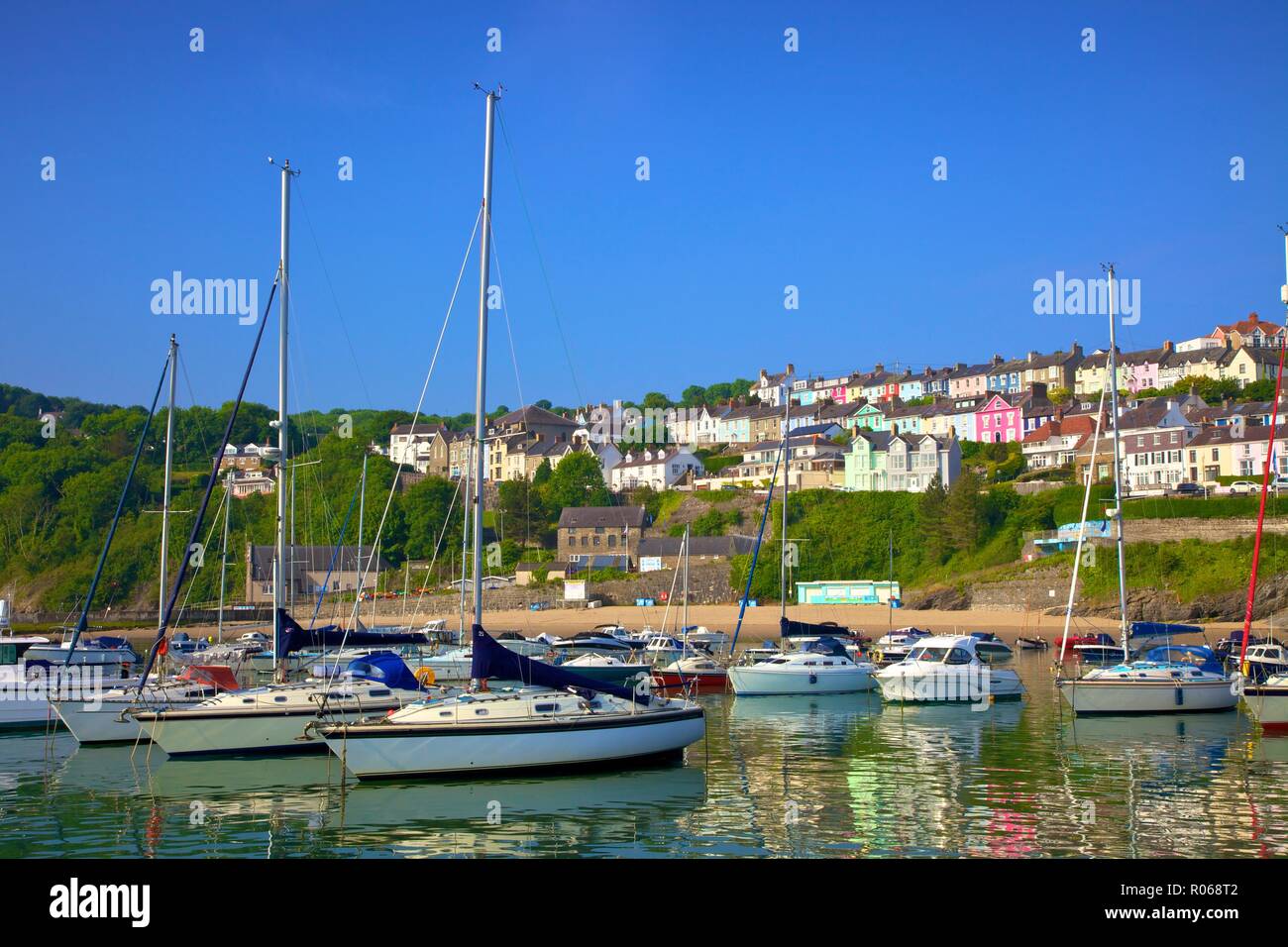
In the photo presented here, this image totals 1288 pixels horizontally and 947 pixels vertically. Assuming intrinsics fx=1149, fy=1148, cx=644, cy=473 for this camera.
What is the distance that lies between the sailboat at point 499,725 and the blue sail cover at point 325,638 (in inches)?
123

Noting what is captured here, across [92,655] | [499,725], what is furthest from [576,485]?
[499,725]

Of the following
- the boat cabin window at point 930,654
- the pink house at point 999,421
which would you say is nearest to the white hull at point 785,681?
the boat cabin window at point 930,654

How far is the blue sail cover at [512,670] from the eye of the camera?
20.8 metres

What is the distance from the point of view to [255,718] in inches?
894

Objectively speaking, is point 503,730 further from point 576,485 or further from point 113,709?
point 576,485

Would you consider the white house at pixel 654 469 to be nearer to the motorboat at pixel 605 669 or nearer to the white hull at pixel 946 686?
the motorboat at pixel 605 669

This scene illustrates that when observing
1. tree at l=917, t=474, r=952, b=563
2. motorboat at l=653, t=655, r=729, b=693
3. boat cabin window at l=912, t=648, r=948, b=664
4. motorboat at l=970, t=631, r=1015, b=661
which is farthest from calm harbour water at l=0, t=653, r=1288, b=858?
tree at l=917, t=474, r=952, b=563

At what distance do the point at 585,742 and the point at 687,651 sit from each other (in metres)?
25.0

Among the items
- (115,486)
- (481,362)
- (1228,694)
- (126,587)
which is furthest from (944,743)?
(115,486)

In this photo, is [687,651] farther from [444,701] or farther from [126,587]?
[126,587]

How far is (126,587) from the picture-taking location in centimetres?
10550

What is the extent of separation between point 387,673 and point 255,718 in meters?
3.05

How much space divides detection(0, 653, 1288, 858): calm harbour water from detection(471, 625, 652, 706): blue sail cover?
1758 millimetres

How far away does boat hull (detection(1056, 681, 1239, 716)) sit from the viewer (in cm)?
2894
